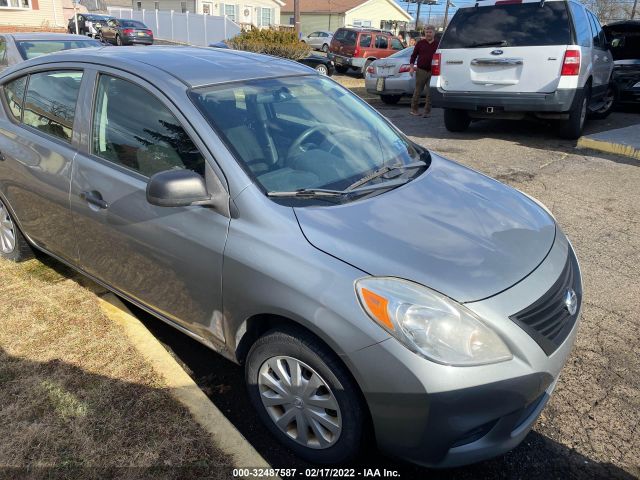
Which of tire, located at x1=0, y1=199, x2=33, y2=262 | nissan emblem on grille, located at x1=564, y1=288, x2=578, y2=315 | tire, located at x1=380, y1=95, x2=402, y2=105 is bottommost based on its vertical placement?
tire, located at x1=0, y1=199, x2=33, y2=262

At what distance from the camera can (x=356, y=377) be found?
1.95m

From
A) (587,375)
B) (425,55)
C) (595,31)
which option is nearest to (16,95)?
(587,375)

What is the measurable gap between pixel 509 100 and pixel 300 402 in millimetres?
6527

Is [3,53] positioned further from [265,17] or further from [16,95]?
[265,17]

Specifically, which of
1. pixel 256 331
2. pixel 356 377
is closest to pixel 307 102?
pixel 256 331

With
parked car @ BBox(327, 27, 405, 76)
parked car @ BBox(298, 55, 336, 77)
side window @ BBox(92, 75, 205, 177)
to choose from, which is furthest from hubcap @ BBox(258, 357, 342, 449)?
parked car @ BBox(327, 27, 405, 76)

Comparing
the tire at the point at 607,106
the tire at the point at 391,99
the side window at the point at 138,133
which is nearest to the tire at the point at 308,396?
the side window at the point at 138,133

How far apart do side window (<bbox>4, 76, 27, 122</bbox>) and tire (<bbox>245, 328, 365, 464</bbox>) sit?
2.57 m

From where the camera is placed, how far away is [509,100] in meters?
7.43

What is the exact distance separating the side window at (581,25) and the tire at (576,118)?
2.29ft

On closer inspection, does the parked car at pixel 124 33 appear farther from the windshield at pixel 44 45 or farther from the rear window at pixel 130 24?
the windshield at pixel 44 45

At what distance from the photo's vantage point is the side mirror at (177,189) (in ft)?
7.38

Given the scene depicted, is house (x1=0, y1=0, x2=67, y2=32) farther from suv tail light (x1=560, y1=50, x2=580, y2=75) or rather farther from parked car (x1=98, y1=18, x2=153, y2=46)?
suv tail light (x1=560, y1=50, x2=580, y2=75)

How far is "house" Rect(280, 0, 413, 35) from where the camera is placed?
1881 inches
